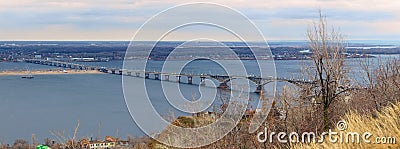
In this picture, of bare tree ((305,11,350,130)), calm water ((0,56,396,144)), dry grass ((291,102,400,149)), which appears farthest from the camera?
calm water ((0,56,396,144))

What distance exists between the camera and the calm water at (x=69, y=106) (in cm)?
1650

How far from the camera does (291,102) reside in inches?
226

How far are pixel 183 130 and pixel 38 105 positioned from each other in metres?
19.5

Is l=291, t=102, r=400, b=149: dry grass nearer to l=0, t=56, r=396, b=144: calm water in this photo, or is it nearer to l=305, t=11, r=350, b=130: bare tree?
l=305, t=11, r=350, b=130: bare tree

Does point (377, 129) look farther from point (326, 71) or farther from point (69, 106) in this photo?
point (69, 106)

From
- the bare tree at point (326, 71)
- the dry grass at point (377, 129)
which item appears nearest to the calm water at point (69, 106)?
the bare tree at point (326, 71)

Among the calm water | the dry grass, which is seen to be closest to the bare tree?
the dry grass

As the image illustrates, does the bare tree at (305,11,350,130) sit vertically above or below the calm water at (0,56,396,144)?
above

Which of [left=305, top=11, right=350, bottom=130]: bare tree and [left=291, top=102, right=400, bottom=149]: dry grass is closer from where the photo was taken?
[left=291, top=102, right=400, bottom=149]: dry grass

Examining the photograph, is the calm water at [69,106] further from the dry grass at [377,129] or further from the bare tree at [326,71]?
the dry grass at [377,129]

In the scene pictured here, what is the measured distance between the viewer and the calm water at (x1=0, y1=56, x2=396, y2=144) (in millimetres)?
16500

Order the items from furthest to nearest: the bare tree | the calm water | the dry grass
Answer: the calm water < the bare tree < the dry grass

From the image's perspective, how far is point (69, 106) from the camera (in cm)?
2284

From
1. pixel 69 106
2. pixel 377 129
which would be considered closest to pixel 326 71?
pixel 377 129
